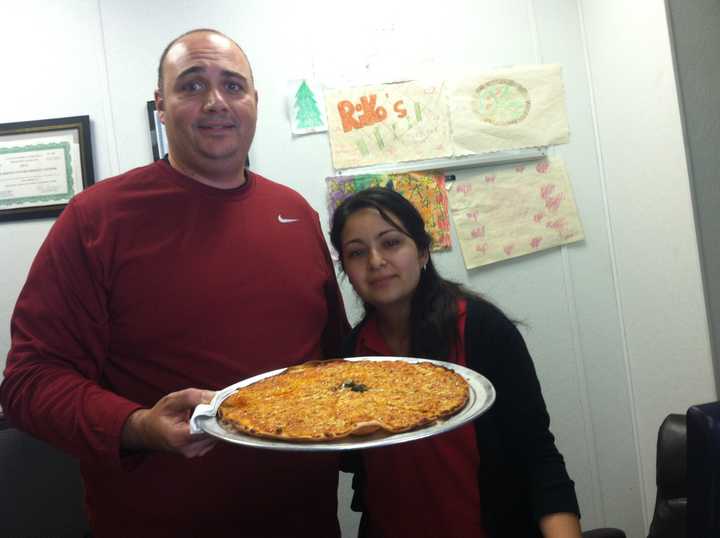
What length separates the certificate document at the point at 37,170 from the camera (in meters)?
1.88

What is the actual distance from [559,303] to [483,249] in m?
0.43

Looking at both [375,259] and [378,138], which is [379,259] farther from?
[378,138]

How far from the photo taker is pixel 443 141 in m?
1.97

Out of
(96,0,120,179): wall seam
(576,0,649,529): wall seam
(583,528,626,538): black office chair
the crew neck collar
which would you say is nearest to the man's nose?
the crew neck collar

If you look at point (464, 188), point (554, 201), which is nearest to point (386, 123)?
point (464, 188)

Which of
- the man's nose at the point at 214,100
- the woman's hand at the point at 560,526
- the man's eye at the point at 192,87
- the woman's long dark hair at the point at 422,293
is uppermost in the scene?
the man's eye at the point at 192,87

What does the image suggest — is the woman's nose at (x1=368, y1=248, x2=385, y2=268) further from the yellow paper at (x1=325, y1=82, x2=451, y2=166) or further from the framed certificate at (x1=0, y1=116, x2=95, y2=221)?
the framed certificate at (x1=0, y1=116, x2=95, y2=221)

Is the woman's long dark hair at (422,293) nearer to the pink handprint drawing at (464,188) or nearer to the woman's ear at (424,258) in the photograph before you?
the woman's ear at (424,258)

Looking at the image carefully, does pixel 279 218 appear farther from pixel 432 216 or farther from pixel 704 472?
pixel 704 472

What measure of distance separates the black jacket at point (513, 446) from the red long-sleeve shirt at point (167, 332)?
437mm

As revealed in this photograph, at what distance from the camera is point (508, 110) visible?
2.00 meters

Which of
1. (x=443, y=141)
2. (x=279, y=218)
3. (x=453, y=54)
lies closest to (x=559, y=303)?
(x=443, y=141)

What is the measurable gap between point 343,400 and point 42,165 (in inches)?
65.9

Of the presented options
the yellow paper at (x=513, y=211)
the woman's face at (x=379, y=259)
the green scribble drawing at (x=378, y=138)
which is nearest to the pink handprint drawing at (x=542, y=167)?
the yellow paper at (x=513, y=211)
